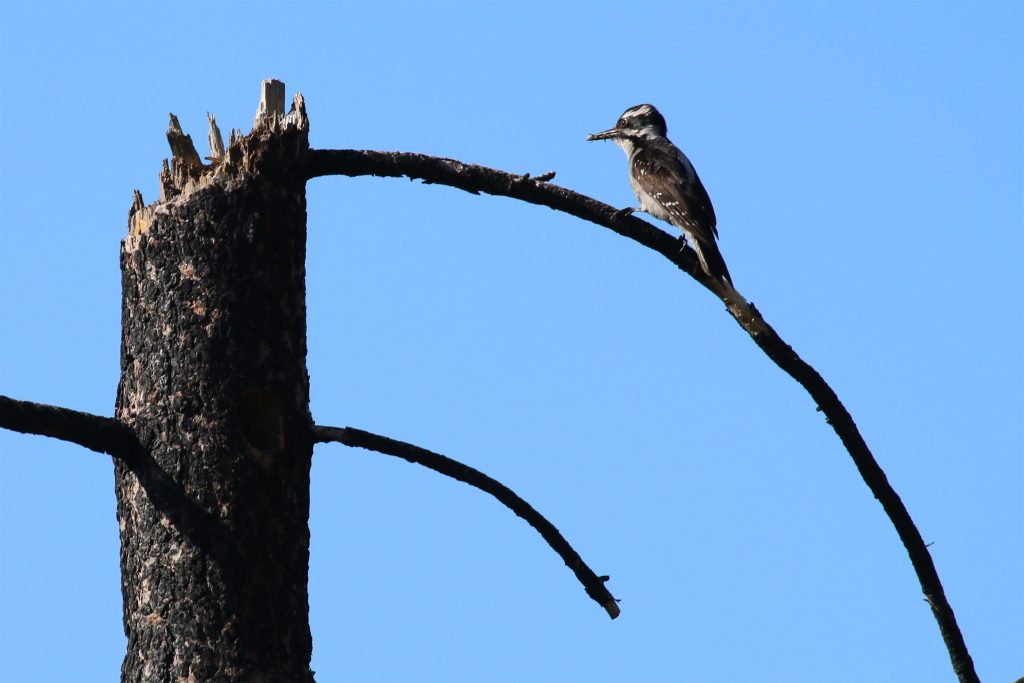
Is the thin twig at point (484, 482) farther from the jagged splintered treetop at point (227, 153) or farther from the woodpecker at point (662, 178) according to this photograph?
the woodpecker at point (662, 178)

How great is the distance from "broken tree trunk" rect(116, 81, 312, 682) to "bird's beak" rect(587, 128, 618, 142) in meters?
4.26

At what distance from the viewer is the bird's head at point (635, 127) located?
891cm

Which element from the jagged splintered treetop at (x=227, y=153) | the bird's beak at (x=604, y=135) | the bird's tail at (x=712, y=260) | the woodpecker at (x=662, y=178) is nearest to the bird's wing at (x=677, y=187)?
the woodpecker at (x=662, y=178)

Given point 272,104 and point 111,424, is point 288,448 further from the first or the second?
point 272,104

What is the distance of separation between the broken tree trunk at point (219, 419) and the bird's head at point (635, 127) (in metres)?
4.33

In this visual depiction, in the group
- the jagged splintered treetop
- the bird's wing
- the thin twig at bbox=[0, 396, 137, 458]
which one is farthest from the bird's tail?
the thin twig at bbox=[0, 396, 137, 458]

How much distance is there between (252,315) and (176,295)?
0.31m

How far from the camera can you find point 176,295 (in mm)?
4703

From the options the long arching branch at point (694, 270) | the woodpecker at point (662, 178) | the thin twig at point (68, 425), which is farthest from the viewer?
the woodpecker at point (662, 178)

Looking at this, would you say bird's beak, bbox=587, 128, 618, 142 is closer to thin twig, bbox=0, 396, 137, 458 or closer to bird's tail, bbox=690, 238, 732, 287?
bird's tail, bbox=690, 238, 732, 287

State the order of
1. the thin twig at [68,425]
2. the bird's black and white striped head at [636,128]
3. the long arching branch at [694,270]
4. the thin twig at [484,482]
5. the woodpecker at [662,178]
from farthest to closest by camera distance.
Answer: the bird's black and white striped head at [636,128] < the woodpecker at [662,178] < the thin twig at [484,482] < the thin twig at [68,425] < the long arching branch at [694,270]

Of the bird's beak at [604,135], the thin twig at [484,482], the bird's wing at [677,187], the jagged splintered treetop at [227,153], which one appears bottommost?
the thin twig at [484,482]

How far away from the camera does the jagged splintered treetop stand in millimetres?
4883

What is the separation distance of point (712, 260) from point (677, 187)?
1.96 m
